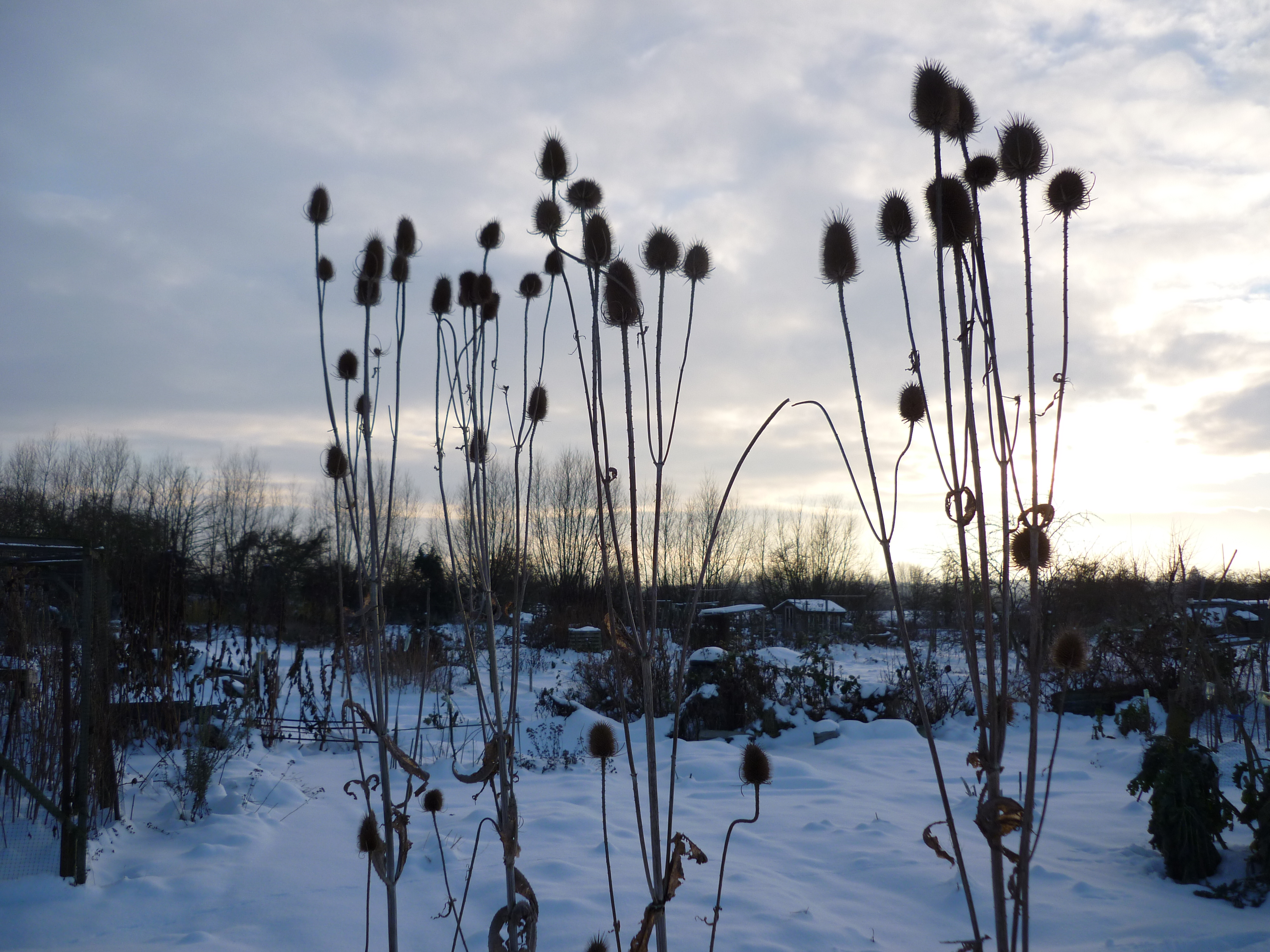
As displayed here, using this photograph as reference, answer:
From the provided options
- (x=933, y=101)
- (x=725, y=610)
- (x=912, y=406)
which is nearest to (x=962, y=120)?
(x=933, y=101)

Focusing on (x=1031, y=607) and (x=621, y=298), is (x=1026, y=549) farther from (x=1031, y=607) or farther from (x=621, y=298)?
(x=621, y=298)

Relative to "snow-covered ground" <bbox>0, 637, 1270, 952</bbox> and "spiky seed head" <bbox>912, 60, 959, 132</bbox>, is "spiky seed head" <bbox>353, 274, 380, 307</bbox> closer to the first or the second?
"spiky seed head" <bbox>912, 60, 959, 132</bbox>

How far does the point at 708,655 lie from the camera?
10062 millimetres

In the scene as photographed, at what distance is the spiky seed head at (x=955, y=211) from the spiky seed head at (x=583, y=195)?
71 centimetres

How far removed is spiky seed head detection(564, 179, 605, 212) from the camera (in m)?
1.77

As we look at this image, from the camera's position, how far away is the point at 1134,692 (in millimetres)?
9320

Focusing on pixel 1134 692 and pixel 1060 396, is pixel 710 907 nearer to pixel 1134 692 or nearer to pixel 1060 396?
pixel 1060 396

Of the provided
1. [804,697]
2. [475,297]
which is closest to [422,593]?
[804,697]

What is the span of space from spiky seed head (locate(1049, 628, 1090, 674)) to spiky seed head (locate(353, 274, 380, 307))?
1.82 metres

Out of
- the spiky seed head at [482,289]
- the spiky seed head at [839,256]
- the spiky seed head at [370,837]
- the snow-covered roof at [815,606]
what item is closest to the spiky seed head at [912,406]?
the spiky seed head at [839,256]

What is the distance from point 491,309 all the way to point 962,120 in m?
1.40

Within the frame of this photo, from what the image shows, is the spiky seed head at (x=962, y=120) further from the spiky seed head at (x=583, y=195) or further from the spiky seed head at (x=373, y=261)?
the spiky seed head at (x=373, y=261)

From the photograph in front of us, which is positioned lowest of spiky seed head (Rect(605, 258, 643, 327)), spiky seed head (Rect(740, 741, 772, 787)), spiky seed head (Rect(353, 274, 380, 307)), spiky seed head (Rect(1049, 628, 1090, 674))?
spiky seed head (Rect(740, 741, 772, 787))

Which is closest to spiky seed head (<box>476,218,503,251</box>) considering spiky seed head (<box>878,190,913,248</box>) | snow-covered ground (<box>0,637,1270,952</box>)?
spiky seed head (<box>878,190,913,248</box>)
